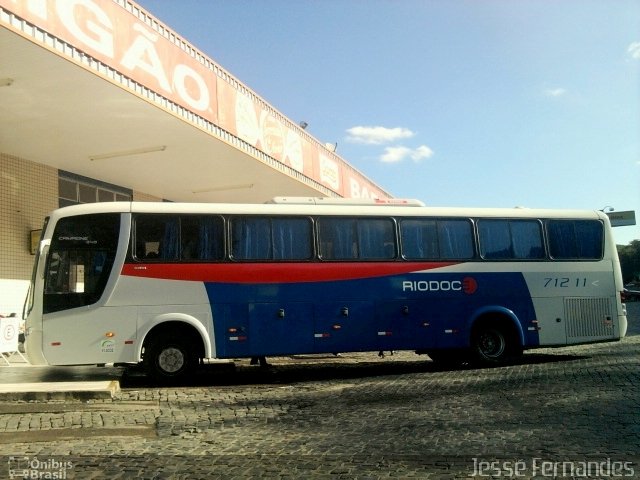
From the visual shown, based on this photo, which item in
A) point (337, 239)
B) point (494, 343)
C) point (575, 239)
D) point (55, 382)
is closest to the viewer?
point (55, 382)

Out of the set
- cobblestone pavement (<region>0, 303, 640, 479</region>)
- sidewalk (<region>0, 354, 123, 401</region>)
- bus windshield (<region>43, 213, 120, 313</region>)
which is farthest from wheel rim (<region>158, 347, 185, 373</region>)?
bus windshield (<region>43, 213, 120, 313</region>)

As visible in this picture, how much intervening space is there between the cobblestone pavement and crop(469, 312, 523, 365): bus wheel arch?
1026 mm

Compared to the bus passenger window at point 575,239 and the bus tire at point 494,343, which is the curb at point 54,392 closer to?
the bus tire at point 494,343

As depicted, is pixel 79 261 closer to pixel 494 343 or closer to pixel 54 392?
pixel 54 392

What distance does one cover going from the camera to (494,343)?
478 inches

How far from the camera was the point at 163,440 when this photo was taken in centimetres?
Answer: 637

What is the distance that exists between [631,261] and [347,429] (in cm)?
8741

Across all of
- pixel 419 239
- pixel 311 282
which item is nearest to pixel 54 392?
pixel 311 282

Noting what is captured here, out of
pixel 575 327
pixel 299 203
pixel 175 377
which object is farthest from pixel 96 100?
pixel 575 327

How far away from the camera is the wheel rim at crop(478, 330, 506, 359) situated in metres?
12.0

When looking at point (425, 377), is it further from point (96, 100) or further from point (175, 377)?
point (96, 100)

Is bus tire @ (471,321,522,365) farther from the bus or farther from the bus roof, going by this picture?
the bus roof

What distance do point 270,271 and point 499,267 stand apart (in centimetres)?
481

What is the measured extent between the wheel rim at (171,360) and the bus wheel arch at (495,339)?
5.82 m
